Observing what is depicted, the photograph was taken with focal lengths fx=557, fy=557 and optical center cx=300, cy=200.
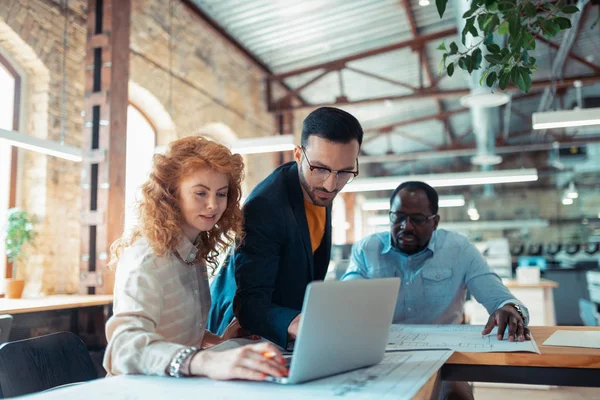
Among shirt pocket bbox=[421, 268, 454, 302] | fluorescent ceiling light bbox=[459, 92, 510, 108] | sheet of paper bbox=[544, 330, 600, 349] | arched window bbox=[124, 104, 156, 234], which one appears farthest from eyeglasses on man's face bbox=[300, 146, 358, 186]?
arched window bbox=[124, 104, 156, 234]

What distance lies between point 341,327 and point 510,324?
0.76m

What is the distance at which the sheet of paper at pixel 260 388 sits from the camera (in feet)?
3.26

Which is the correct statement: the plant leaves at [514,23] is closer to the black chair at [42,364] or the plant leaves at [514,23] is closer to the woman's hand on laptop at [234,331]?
the woman's hand on laptop at [234,331]

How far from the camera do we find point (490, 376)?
1.36 meters

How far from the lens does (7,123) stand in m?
5.21

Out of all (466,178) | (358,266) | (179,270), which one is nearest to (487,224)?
(466,178)

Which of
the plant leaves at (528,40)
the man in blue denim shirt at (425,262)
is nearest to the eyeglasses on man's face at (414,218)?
the man in blue denim shirt at (425,262)

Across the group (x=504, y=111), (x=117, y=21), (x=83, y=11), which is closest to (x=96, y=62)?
(x=117, y=21)

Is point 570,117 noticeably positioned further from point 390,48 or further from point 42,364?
point 42,364

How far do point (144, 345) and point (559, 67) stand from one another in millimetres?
9545

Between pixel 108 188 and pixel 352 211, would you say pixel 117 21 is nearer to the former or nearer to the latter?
pixel 108 188

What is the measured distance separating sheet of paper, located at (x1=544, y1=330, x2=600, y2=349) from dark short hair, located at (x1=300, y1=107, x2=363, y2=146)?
0.80 meters

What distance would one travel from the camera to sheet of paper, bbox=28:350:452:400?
0.99 m

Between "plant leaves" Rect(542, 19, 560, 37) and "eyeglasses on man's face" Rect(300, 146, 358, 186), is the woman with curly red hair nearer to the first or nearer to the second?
"eyeglasses on man's face" Rect(300, 146, 358, 186)
